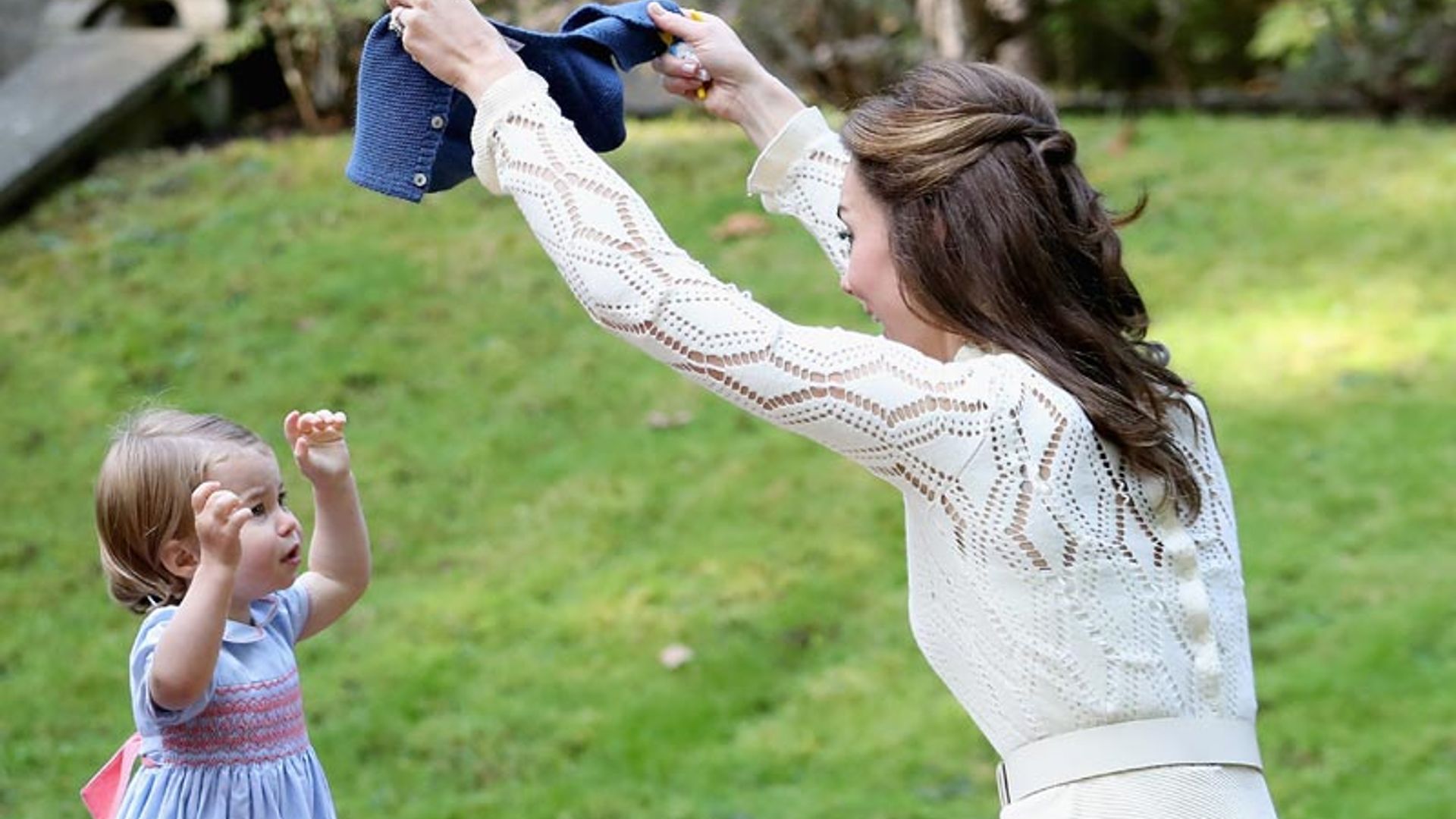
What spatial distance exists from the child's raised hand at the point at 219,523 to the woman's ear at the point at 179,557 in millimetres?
214

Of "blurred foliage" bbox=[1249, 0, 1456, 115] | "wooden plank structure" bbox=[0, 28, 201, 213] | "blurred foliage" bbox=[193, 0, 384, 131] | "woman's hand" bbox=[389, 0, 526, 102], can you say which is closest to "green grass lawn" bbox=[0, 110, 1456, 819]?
"wooden plank structure" bbox=[0, 28, 201, 213]

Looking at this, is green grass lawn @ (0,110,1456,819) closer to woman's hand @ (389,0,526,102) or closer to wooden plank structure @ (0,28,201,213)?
wooden plank structure @ (0,28,201,213)

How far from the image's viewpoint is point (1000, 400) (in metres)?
2.04

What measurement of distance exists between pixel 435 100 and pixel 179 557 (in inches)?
24.8

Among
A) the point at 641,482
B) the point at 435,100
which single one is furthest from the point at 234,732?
the point at 641,482

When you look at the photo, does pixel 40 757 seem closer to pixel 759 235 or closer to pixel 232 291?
pixel 232 291

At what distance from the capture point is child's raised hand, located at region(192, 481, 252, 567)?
2115 millimetres

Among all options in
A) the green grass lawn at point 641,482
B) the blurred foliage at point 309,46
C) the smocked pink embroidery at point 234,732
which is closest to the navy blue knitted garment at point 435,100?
the smocked pink embroidery at point 234,732

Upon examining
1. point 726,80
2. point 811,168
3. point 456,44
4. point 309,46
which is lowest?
point 309,46

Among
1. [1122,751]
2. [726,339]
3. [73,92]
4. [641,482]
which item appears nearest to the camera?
[726,339]

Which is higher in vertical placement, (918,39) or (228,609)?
(228,609)

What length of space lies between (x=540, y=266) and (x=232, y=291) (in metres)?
1.09

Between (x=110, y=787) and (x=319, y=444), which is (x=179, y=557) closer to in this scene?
(x=319, y=444)

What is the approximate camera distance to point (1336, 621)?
4.88 metres
